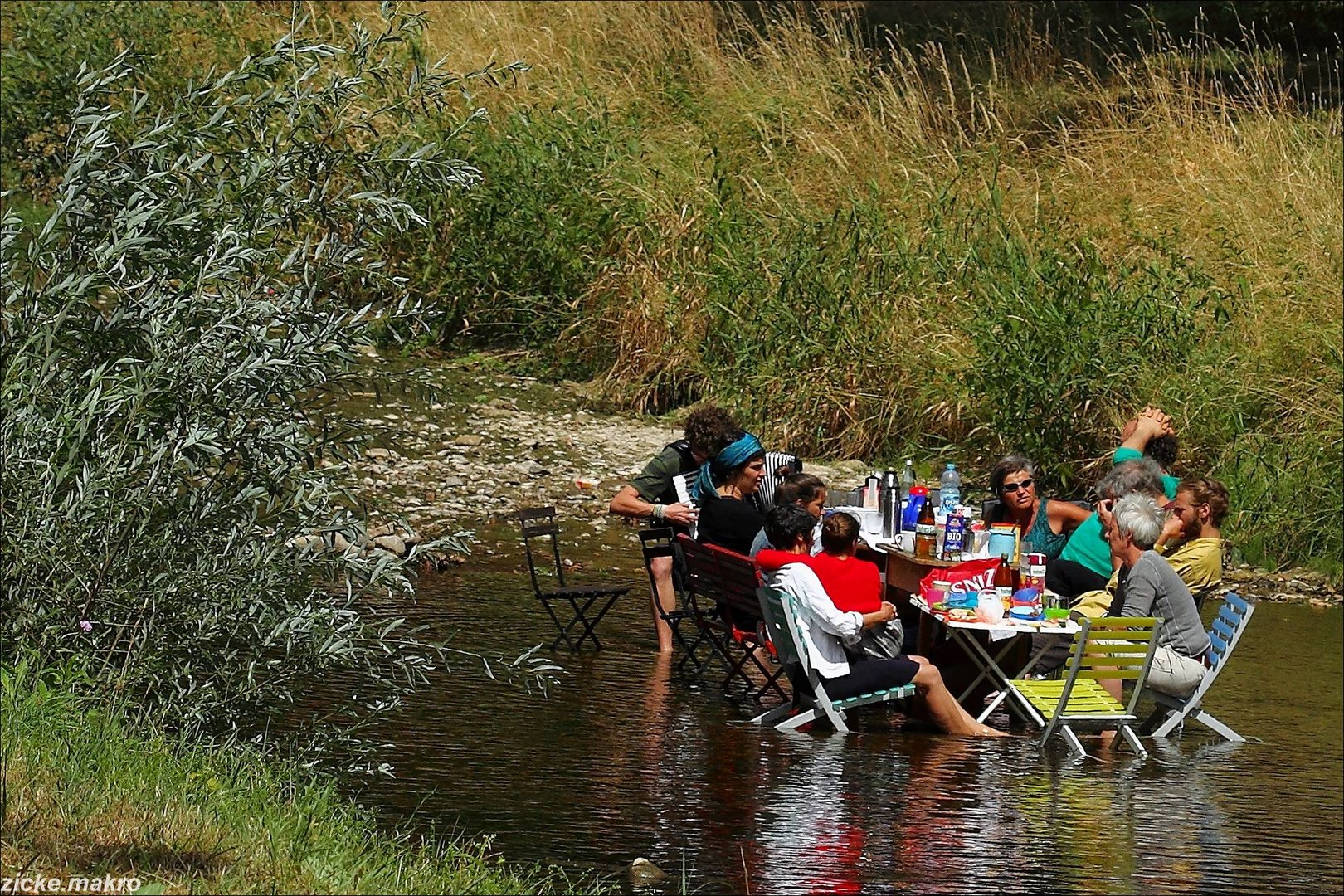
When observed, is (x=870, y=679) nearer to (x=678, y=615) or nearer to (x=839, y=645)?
(x=839, y=645)

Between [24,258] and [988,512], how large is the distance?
19.5 feet

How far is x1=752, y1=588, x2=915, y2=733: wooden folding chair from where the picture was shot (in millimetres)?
9102

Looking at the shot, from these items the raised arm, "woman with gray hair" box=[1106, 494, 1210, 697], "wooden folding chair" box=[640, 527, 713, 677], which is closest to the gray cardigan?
"woman with gray hair" box=[1106, 494, 1210, 697]

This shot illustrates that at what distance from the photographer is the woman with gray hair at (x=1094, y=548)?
33.3 ft

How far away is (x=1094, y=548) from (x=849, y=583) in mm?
1928

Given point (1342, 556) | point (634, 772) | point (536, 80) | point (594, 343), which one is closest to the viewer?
point (634, 772)

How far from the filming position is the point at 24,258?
7.38m

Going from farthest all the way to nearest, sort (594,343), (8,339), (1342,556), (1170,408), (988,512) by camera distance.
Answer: (594,343), (1170,408), (1342,556), (988,512), (8,339)

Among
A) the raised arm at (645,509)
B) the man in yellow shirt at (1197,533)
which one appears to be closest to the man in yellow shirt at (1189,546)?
the man in yellow shirt at (1197,533)

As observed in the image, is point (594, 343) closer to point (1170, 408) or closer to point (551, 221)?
point (551, 221)

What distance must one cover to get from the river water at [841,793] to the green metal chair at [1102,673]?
0.58 ft

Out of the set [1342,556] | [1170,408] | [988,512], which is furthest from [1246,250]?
[988,512]

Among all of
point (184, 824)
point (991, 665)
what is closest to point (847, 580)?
point (991, 665)

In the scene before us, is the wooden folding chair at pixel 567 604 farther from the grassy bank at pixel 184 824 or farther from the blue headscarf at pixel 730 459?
the grassy bank at pixel 184 824
